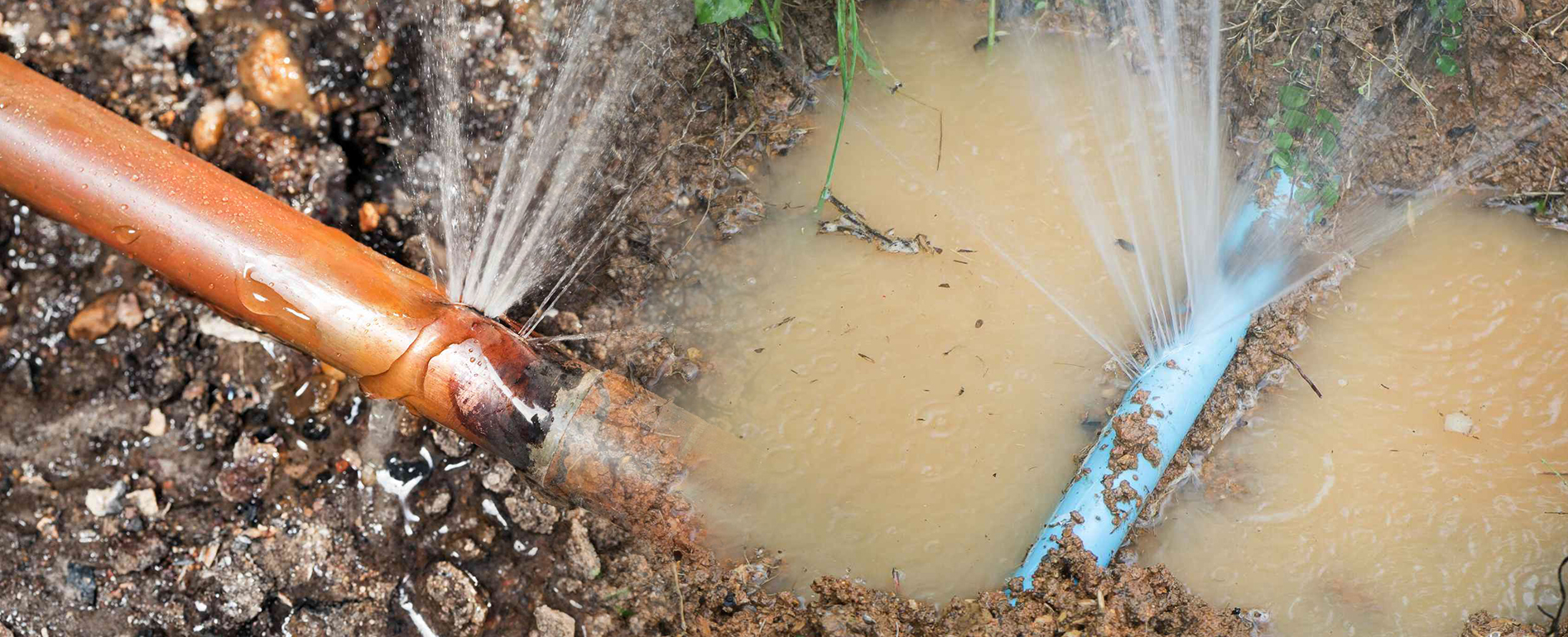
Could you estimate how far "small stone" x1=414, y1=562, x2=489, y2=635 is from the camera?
9.59ft

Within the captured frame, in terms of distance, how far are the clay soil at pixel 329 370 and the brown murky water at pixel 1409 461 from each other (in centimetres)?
14

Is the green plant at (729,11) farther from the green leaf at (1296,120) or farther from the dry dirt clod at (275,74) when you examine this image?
the green leaf at (1296,120)

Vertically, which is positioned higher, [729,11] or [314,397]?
[729,11]

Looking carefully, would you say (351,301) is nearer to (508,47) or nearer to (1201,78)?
(508,47)

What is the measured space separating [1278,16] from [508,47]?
95.1 inches

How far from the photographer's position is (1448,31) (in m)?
2.98

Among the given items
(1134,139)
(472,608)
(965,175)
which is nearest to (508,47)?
(965,175)

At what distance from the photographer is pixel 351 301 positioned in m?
2.40

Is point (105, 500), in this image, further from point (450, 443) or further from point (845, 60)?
point (845, 60)

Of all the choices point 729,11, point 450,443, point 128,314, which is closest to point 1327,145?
point 729,11

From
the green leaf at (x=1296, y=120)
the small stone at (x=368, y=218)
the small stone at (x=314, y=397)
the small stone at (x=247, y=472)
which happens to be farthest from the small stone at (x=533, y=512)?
the green leaf at (x=1296, y=120)

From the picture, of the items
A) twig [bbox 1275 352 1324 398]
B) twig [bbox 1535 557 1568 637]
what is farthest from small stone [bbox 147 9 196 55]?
twig [bbox 1535 557 1568 637]

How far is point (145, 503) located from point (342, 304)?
1.22 m

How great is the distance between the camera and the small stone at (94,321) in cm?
303
